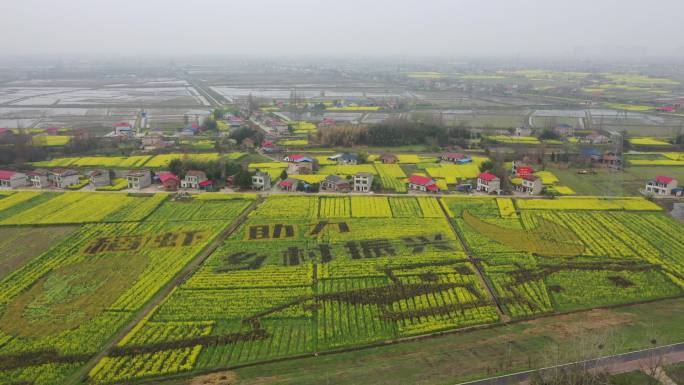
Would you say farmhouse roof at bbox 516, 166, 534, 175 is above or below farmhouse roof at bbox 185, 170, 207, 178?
below

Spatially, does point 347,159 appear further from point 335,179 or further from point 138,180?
point 138,180

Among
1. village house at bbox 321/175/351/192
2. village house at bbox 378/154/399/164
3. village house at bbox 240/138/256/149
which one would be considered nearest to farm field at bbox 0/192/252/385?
village house at bbox 321/175/351/192

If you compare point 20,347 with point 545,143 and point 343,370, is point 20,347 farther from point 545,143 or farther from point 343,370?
point 545,143

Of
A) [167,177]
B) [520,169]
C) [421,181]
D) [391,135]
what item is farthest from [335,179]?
[391,135]

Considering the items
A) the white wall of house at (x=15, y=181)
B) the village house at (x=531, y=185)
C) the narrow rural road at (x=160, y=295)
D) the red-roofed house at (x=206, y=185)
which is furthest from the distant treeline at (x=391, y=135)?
the white wall of house at (x=15, y=181)

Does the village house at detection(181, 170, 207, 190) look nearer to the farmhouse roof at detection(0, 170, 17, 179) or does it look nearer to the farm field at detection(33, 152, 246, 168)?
the farm field at detection(33, 152, 246, 168)

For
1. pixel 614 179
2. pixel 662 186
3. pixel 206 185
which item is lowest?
pixel 614 179
